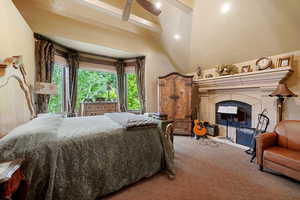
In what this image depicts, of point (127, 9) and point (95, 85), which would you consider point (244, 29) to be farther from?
point (95, 85)

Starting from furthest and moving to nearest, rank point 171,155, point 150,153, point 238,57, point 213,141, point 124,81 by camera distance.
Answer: point 124,81
point 213,141
point 238,57
point 171,155
point 150,153

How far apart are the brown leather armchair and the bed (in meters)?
1.51

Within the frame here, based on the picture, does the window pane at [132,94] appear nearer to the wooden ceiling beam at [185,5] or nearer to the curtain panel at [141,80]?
the curtain panel at [141,80]

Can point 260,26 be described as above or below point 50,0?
below

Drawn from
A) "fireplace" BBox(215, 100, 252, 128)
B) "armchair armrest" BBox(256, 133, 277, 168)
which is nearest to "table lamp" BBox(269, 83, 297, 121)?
"fireplace" BBox(215, 100, 252, 128)

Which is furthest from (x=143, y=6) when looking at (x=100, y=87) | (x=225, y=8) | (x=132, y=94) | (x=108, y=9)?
(x=100, y=87)

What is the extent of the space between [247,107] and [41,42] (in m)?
5.18

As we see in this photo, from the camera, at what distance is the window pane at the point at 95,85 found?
167 inches

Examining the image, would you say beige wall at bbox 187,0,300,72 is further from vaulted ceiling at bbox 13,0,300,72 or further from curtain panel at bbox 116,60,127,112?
curtain panel at bbox 116,60,127,112

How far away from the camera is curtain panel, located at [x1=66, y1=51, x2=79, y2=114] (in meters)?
3.81

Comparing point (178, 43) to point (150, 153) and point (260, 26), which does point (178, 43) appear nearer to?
point (260, 26)

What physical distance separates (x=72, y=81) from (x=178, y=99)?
3282 mm

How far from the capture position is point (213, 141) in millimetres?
3541

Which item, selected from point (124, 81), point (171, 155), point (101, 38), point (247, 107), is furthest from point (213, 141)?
point (101, 38)
